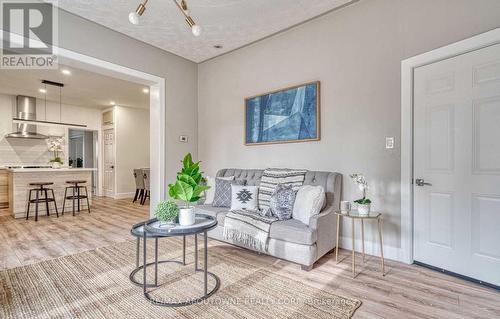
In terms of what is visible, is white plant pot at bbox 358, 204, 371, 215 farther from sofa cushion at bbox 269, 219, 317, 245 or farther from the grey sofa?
sofa cushion at bbox 269, 219, 317, 245

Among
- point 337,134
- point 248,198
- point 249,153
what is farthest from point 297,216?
point 249,153

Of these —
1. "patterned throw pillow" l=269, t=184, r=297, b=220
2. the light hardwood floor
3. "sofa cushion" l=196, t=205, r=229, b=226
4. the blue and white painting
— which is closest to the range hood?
the light hardwood floor

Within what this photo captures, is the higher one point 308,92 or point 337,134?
point 308,92

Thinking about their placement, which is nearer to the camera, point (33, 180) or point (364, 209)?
point (364, 209)

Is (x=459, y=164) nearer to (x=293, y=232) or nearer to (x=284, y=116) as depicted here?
(x=293, y=232)

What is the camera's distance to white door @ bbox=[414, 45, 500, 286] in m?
2.17

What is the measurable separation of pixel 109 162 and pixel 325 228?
7.09 m

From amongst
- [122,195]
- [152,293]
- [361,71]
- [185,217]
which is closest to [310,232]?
[185,217]

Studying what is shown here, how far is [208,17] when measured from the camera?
3297 millimetres

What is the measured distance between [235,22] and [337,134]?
2.01 metres

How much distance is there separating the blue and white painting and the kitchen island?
4103 millimetres

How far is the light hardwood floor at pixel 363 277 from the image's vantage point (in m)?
1.86

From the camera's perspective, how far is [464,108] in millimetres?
2322

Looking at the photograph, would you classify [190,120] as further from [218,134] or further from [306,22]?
[306,22]
